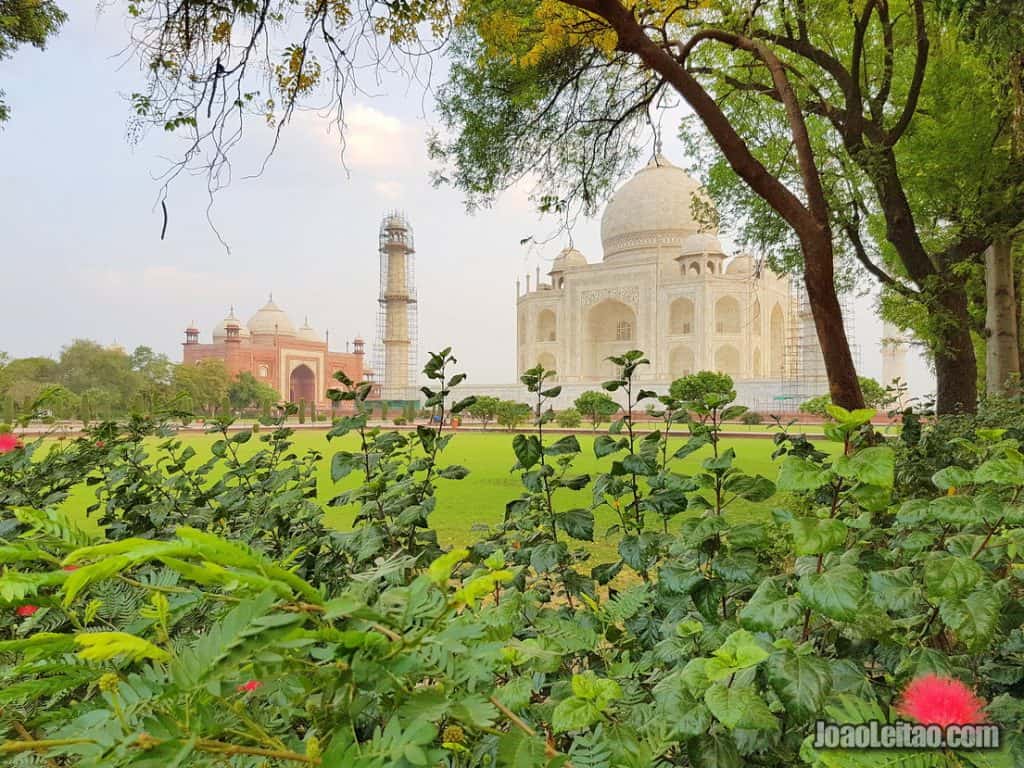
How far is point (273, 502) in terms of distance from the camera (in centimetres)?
117

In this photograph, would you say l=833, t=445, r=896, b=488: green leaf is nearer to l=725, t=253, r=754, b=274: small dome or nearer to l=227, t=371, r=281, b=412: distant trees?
l=227, t=371, r=281, b=412: distant trees

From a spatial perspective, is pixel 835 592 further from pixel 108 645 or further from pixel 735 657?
pixel 108 645

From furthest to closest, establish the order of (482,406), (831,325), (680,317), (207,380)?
(680,317) < (207,380) < (831,325) < (482,406)

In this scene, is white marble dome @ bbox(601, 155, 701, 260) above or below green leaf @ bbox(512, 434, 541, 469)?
above

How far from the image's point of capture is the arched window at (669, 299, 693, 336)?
25.3m

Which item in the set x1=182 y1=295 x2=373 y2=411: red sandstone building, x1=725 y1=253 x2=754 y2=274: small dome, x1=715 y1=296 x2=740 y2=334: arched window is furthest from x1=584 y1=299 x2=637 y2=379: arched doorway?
x1=182 y1=295 x2=373 y2=411: red sandstone building

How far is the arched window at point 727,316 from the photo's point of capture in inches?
990

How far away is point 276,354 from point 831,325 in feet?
91.2

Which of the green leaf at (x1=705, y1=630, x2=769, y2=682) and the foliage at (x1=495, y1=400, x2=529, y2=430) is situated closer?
the green leaf at (x1=705, y1=630, x2=769, y2=682)

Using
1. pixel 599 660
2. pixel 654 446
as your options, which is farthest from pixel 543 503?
pixel 599 660

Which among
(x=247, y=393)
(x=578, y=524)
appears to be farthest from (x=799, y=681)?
(x=247, y=393)

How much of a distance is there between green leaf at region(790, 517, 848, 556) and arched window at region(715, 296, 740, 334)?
26.1 metres

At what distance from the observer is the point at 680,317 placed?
25.8 metres

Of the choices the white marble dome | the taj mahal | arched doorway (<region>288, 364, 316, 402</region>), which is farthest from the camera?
arched doorway (<region>288, 364, 316, 402</region>)
